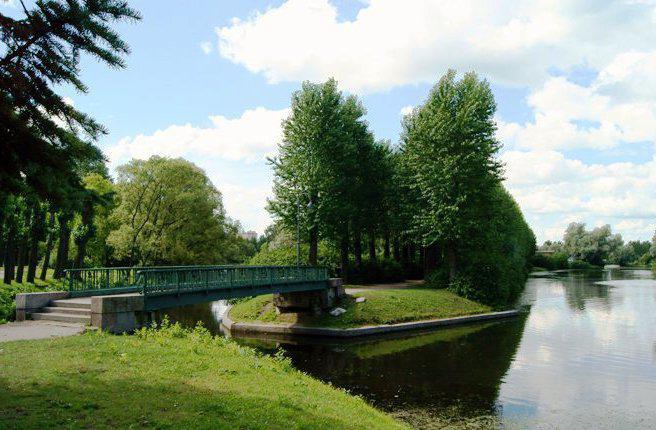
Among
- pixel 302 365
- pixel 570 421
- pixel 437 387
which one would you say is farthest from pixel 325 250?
pixel 570 421

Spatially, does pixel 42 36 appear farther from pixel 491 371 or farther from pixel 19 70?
pixel 491 371

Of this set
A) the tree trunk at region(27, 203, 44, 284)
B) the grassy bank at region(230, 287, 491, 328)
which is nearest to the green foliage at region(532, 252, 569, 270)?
the grassy bank at region(230, 287, 491, 328)

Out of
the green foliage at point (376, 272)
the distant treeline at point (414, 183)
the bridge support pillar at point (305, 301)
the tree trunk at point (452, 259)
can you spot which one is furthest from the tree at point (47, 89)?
the green foliage at point (376, 272)

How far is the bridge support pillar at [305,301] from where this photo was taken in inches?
1368

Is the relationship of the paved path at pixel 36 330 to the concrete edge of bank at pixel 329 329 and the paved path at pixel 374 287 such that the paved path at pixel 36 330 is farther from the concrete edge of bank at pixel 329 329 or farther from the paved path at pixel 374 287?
the paved path at pixel 374 287

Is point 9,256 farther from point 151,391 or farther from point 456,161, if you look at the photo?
point 456,161

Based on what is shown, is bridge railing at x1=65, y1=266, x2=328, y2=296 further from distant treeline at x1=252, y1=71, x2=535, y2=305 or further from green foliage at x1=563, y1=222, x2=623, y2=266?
green foliage at x1=563, y1=222, x2=623, y2=266

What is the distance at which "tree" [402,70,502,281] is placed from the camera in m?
43.4

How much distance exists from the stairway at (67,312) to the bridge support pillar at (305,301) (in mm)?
17601

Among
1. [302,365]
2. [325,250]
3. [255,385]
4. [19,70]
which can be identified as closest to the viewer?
[19,70]

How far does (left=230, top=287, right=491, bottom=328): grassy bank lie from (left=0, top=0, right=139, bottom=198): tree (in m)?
26.7

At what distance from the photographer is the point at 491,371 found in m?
22.5

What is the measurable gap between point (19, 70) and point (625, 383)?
2245 centimetres

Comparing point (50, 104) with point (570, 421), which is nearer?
point (50, 104)
